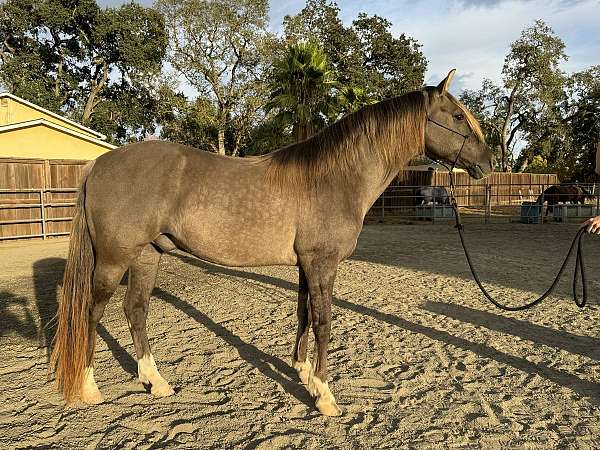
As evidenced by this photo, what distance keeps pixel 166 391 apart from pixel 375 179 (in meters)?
2.21

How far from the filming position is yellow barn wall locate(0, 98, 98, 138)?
58.3 ft

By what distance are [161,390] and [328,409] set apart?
4.07 feet

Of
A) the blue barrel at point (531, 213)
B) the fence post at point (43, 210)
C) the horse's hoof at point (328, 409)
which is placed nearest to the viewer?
the horse's hoof at point (328, 409)

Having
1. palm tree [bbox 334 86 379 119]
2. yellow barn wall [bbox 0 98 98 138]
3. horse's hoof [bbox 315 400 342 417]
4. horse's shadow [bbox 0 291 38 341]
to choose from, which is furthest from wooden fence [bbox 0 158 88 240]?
horse's hoof [bbox 315 400 342 417]

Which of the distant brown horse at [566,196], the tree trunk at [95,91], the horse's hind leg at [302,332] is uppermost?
the tree trunk at [95,91]

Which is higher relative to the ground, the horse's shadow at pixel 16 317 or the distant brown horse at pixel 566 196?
the distant brown horse at pixel 566 196

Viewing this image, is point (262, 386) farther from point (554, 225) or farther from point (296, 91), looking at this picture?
point (554, 225)

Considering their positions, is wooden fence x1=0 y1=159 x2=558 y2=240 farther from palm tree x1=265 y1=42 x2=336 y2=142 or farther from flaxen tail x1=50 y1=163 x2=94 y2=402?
flaxen tail x1=50 y1=163 x2=94 y2=402

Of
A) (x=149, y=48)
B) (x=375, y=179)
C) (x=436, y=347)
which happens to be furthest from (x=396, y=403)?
(x=149, y=48)

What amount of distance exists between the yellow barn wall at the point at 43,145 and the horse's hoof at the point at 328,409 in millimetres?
14735

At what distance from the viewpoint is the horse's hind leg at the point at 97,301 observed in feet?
9.37

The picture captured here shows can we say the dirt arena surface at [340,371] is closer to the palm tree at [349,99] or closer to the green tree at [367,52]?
the palm tree at [349,99]

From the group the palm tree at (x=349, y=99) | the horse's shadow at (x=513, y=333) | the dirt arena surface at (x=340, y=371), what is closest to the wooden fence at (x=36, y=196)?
the palm tree at (x=349, y=99)

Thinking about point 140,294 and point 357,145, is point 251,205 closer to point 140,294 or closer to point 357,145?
point 357,145
